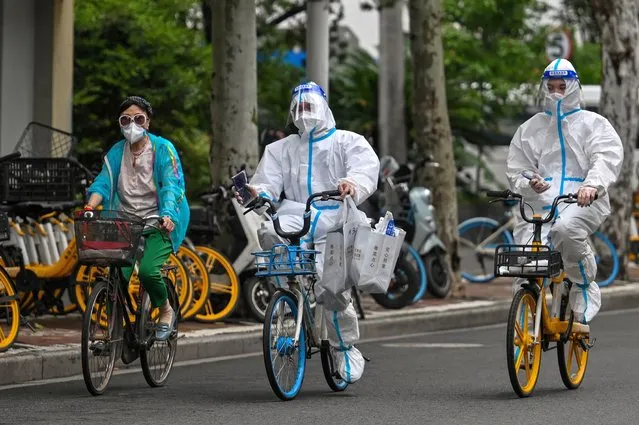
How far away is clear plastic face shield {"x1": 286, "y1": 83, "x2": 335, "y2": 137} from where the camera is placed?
31.6 feet

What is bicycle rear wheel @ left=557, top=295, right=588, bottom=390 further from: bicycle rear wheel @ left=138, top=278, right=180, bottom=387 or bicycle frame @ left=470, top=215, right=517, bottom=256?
bicycle frame @ left=470, top=215, right=517, bottom=256

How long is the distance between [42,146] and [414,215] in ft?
13.4

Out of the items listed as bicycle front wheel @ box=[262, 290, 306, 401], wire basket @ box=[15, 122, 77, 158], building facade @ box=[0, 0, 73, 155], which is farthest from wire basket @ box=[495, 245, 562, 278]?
building facade @ box=[0, 0, 73, 155]

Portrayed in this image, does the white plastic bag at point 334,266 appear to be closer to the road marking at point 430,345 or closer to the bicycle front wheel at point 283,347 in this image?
the bicycle front wheel at point 283,347

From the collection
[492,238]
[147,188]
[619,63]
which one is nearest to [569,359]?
[147,188]

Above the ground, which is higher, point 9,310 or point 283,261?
point 283,261

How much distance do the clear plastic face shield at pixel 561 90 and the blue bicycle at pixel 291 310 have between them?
4.93 ft

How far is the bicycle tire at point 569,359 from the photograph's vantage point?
978cm

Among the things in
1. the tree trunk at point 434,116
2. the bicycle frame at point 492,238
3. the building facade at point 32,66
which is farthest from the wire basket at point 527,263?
the bicycle frame at point 492,238

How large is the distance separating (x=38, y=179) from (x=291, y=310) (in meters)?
4.36

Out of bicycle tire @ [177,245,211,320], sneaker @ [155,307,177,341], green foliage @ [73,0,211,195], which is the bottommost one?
sneaker @ [155,307,177,341]

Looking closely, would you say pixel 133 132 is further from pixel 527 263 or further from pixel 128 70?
pixel 128 70

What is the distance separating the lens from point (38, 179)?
13086 mm

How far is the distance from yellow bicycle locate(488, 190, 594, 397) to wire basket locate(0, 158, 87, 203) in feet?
14.9
